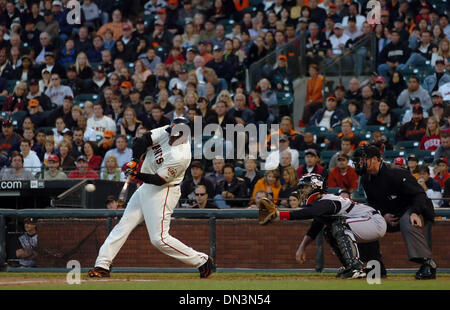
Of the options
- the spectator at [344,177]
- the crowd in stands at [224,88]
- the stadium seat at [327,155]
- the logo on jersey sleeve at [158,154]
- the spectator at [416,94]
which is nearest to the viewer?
the logo on jersey sleeve at [158,154]

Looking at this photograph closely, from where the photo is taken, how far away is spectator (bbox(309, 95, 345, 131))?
14.9 metres

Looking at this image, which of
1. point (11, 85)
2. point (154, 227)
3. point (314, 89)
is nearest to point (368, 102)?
point (314, 89)

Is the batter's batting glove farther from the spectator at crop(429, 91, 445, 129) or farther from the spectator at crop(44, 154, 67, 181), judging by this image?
the spectator at crop(429, 91, 445, 129)

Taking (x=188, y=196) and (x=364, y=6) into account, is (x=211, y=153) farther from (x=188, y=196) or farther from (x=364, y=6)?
(x=364, y=6)

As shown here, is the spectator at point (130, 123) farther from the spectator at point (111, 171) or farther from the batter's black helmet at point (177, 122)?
the batter's black helmet at point (177, 122)

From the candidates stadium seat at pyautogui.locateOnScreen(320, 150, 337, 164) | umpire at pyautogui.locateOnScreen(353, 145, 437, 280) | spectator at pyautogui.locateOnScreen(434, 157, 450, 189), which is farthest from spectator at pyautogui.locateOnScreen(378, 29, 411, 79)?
umpire at pyautogui.locateOnScreen(353, 145, 437, 280)

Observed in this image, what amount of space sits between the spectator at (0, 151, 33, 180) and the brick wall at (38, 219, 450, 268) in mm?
2145

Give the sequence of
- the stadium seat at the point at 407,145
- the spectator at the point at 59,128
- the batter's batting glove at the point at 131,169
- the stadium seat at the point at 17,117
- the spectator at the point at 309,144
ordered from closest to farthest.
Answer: the batter's batting glove at the point at 131,169
the stadium seat at the point at 407,145
the spectator at the point at 309,144
the spectator at the point at 59,128
the stadium seat at the point at 17,117

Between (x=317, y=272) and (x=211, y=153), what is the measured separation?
421 cm

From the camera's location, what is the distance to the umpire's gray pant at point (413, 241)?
8758 mm

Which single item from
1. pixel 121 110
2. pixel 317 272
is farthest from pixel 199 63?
pixel 317 272

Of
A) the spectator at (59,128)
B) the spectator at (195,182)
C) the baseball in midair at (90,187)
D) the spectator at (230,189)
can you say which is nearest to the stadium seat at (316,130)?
Result: the spectator at (230,189)

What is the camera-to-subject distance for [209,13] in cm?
2042

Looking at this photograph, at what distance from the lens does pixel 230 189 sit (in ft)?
42.1
